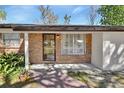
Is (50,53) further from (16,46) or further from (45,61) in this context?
(16,46)

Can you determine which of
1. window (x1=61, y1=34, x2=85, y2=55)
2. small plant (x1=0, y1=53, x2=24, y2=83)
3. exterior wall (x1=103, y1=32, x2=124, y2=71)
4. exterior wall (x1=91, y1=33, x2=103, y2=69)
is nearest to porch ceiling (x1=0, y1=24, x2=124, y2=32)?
exterior wall (x1=103, y1=32, x2=124, y2=71)

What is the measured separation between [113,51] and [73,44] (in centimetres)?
351

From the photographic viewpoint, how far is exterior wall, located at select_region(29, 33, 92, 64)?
1452cm

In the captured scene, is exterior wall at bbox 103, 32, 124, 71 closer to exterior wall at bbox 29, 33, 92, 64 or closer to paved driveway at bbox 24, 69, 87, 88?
paved driveway at bbox 24, 69, 87, 88

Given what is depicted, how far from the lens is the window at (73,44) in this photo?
14711 mm

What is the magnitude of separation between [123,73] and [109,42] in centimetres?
194

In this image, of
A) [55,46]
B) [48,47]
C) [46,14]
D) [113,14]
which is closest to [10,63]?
Result: [48,47]

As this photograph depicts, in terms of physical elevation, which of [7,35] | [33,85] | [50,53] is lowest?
[33,85]

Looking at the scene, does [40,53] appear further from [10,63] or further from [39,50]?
[10,63]

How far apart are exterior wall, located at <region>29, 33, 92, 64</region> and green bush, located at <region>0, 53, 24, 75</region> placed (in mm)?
1194

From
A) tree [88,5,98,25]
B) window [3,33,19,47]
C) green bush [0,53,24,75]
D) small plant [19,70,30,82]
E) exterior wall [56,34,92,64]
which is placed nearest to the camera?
small plant [19,70,30,82]

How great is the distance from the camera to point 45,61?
14727 millimetres

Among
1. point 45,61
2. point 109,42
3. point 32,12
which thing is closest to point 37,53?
point 45,61

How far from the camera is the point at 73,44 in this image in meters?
14.8
